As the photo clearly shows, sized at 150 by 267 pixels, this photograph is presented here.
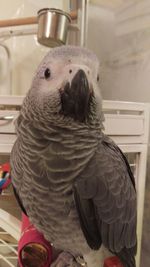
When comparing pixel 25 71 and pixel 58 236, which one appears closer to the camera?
pixel 58 236

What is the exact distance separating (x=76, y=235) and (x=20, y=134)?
28cm

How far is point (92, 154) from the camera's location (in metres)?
0.60

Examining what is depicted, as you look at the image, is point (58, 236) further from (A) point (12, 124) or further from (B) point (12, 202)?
(B) point (12, 202)

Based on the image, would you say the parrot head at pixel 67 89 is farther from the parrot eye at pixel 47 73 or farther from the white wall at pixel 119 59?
the white wall at pixel 119 59

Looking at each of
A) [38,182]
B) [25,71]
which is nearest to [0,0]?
[25,71]

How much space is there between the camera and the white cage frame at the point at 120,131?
2.49ft

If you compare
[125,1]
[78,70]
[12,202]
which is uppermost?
[125,1]

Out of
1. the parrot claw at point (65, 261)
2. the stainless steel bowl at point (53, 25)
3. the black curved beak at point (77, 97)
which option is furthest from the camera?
the stainless steel bowl at point (53, 25)

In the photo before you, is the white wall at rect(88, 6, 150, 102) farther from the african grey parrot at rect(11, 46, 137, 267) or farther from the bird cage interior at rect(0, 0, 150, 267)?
the african grey parrot at rect(11, 46, 137, 267)

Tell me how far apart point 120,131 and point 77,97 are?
1.17ft

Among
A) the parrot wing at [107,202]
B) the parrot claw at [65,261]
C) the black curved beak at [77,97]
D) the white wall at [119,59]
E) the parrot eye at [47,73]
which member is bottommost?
the parrot claw at [65,261]

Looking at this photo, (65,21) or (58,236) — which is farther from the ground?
(65,21)

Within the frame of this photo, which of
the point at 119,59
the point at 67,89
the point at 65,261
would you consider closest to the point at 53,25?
the point at 119,59

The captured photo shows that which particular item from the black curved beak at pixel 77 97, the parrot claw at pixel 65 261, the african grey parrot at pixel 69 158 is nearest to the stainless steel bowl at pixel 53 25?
the african grey parrot at pixel 69 158
